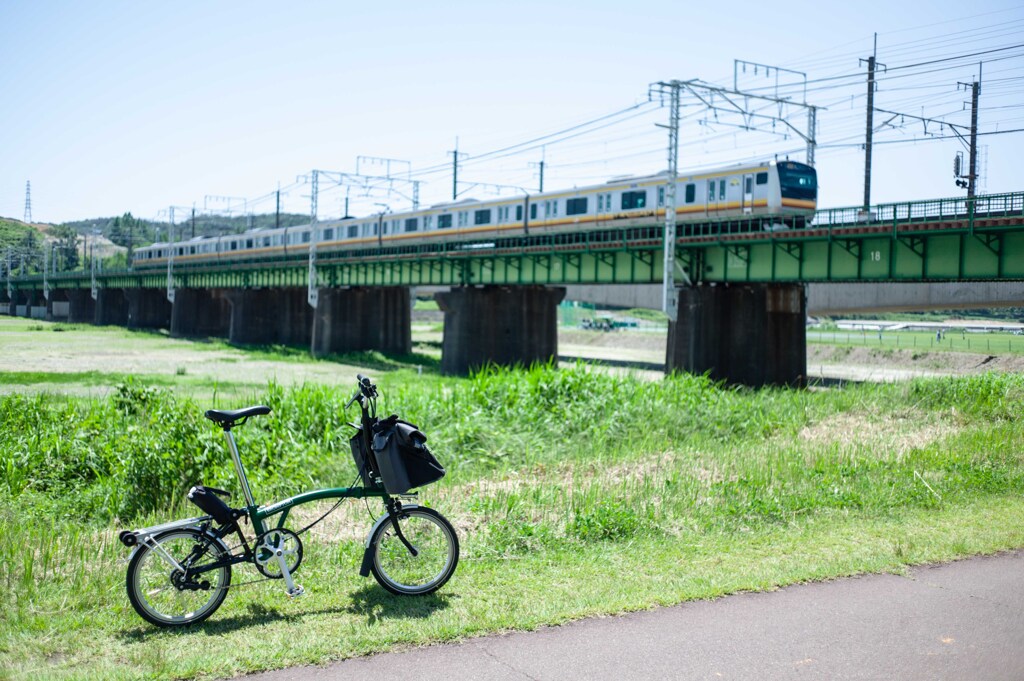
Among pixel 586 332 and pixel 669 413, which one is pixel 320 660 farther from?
pixel 586 332

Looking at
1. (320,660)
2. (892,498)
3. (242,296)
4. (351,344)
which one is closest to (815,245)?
(892,498)

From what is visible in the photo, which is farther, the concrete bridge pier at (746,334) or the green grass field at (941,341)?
the green grass field at (941,341)

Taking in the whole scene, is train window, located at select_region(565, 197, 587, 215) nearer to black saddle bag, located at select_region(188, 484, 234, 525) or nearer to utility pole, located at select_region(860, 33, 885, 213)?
utility pole, located at select_region(860, 33, 885, 213)

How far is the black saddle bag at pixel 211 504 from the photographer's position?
6664 mm

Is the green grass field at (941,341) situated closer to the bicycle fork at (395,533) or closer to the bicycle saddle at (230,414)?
the bicycle fork at (395,533)

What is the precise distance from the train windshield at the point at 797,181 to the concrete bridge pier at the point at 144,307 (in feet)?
287

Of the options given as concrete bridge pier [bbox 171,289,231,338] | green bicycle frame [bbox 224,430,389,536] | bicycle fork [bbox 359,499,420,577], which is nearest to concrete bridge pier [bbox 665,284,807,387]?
bicycle fork [bbox 359,499,420,577]

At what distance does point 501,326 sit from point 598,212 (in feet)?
35.3

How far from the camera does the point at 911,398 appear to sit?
17.2 m

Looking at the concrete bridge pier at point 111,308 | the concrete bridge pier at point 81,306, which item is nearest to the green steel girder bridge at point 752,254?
the concrete bridge pier at point 111,308

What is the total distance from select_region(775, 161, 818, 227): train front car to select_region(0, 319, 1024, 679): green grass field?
18.1 metres

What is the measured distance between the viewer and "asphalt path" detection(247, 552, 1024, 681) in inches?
230

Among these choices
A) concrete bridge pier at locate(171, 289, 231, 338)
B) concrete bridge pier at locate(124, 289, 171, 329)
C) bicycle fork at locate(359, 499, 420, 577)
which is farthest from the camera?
concrete bridge pier at locate(124, 289, 171, 329)

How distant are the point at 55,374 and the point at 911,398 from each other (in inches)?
1401
